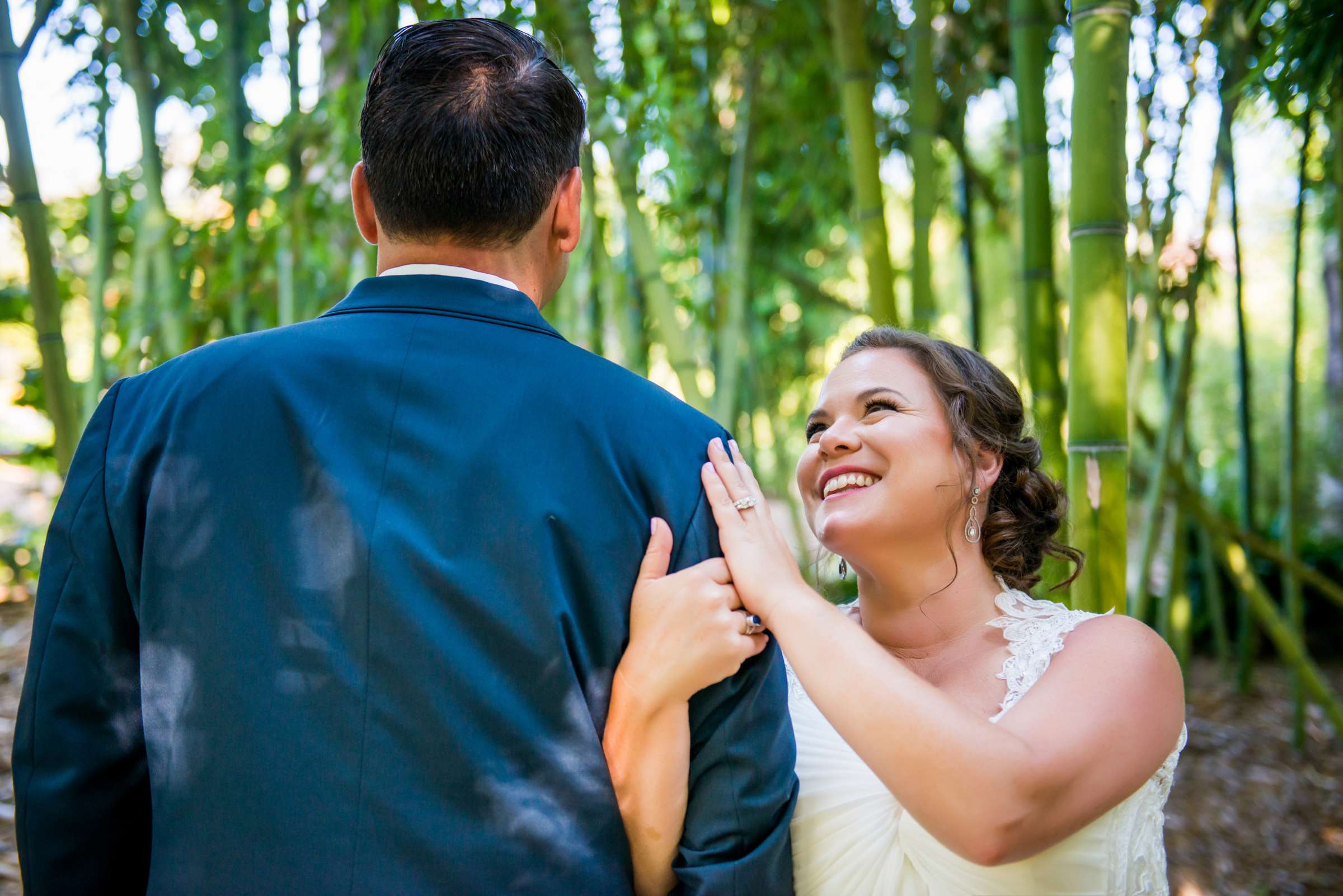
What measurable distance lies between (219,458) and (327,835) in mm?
429

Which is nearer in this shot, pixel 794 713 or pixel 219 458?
pixel 219 458

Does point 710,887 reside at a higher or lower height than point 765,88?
lower

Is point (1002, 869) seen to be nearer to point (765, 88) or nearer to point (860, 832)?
point (860, 832)

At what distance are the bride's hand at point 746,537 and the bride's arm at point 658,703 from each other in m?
0.10

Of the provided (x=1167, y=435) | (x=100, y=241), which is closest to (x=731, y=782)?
(x=100, y=241)

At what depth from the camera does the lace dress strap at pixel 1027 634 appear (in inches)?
61.7

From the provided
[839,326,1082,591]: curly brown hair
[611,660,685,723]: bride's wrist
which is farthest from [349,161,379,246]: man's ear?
[839,326,1082,591]: curly brown hair

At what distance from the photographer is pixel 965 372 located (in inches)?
74.0

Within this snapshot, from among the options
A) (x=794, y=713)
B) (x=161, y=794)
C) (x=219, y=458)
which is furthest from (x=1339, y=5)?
(x=161, y=794)

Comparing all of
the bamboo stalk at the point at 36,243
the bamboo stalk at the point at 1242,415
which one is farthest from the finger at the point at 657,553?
the bamboo stalk at the point at 1242,415

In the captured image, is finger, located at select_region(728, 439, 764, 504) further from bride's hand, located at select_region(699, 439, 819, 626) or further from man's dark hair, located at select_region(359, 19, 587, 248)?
man's dark hair, located at select_region(359, 19, 587, 248)

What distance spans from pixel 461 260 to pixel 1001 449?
112 cm

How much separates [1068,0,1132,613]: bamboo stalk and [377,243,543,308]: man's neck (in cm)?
110

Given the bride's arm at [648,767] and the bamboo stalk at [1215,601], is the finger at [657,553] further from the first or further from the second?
the bamboo stalk at [1215,601]
